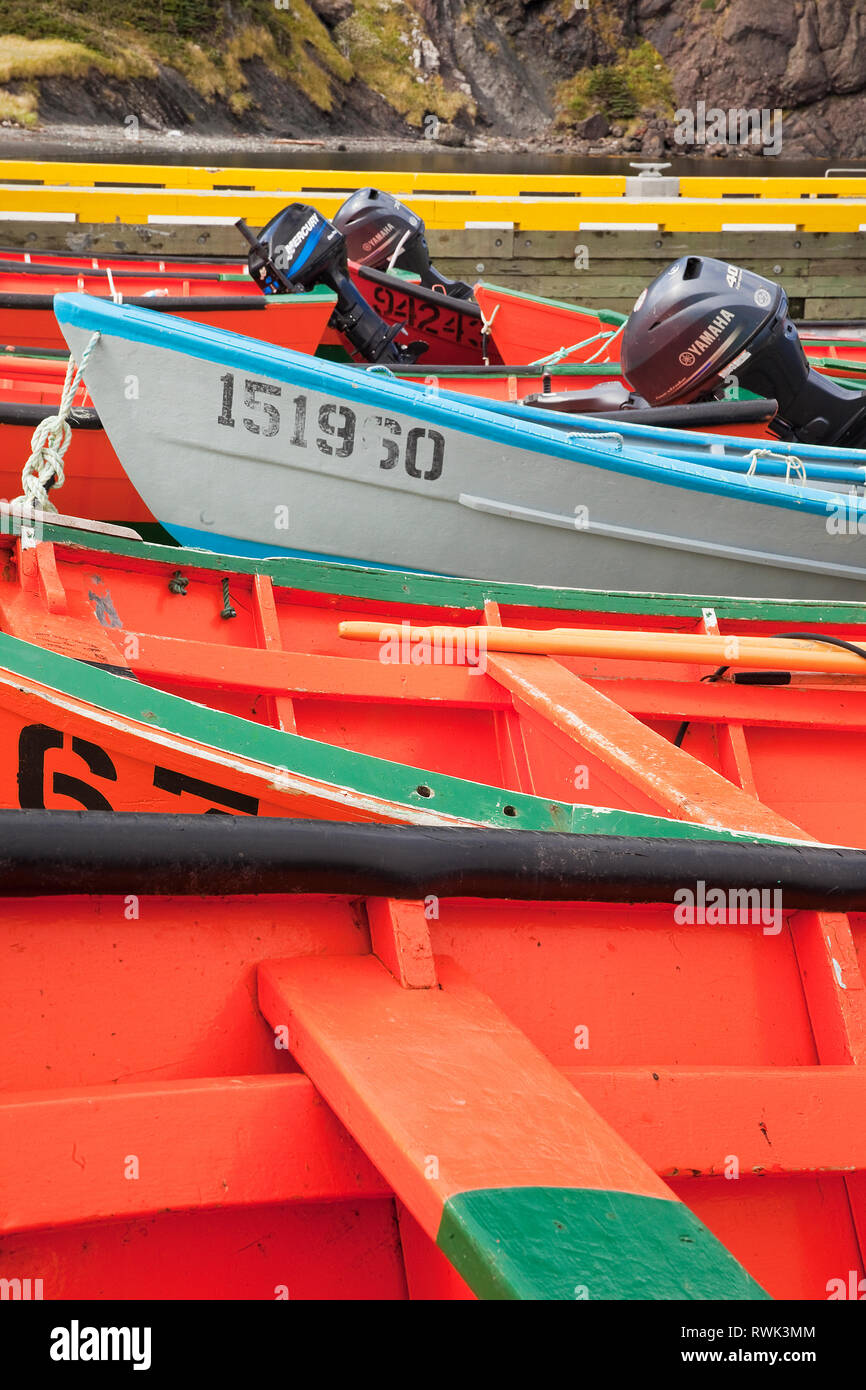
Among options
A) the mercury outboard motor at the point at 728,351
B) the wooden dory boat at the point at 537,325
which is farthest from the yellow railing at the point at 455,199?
the mercury outboard motor at the point at 728,351

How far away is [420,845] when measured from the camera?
6.29 ft

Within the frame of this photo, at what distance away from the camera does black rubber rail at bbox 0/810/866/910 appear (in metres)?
1.70

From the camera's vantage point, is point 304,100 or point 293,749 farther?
point 304,100

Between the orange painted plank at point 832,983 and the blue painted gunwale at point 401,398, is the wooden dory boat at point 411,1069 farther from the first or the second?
the blue painted gunwale at point 401,398

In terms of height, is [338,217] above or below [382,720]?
above

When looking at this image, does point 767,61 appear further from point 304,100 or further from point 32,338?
point 32,338

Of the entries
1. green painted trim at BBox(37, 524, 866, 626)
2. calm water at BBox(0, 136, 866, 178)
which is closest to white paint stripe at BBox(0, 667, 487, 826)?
green painted trim at BBox(37, 524, 866, 626)

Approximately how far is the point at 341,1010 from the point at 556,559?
342 cm

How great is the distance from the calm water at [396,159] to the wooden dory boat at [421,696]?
2771 cm

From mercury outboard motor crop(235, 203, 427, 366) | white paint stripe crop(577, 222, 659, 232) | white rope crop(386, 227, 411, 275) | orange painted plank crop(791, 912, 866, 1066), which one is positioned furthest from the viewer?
white paint stripe crop(577, 222, 659, 232)

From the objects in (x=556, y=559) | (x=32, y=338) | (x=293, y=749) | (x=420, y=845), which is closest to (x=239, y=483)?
(x=556, y=559)

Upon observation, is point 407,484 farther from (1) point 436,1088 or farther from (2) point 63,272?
(2) point 63,272

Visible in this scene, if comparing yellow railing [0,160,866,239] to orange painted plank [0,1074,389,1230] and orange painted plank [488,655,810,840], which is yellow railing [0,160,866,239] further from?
orange painted plank [0,1074,389,1230]

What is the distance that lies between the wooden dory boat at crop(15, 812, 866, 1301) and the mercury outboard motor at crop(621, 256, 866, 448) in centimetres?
367
